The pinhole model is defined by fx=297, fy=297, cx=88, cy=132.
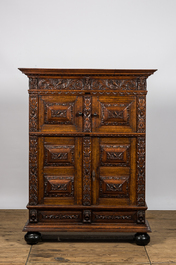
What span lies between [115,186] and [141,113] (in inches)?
32.6

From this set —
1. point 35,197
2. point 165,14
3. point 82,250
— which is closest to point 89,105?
point 35,197

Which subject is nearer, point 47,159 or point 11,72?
point 47,159

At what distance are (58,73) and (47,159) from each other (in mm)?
920

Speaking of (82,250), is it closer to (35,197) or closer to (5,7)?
(35,197)

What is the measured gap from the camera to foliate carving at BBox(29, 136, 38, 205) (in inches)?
124

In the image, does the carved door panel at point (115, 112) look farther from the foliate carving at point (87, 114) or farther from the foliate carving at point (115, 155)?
the foliate carving at point (115, 155)

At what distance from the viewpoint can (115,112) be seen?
315cm

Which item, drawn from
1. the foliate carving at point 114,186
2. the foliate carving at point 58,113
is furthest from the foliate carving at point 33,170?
the foliate carving at point 114,186

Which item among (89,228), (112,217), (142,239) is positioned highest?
(112,217)

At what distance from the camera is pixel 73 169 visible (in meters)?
3.20

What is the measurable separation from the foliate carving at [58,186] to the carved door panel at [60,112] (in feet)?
1.70

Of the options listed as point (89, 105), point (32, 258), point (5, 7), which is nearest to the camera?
point (32, 258)

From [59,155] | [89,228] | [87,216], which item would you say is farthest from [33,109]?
[89,228]

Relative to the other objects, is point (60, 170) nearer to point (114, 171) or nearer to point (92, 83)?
point (114, 171)
